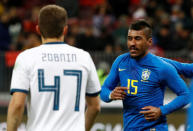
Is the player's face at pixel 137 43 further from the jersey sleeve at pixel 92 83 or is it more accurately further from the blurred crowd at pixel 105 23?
the blurred crowd at pixel 105 23

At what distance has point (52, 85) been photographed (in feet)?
12.6

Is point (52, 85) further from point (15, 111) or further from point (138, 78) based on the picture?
point (138, 78)

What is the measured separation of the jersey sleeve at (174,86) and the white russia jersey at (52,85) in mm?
1464

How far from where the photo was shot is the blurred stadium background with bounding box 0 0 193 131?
9.76 m

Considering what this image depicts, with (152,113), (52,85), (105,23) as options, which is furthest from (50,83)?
(105,23)

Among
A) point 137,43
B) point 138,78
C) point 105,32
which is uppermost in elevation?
point 105,32

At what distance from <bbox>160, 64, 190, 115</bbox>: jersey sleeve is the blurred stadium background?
4328 mm

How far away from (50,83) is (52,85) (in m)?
0.02

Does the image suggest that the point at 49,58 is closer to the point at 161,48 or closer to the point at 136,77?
the point at 136,77

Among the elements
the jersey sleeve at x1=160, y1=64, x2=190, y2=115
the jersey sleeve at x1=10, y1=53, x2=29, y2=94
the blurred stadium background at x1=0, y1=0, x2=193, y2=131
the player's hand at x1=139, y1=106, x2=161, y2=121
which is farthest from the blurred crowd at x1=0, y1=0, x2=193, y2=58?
the jersey sleeve at x1=10, y1=53, x2=29, y2=94

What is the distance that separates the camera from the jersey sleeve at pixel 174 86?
5156 mm

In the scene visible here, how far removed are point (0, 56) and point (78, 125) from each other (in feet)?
21.9

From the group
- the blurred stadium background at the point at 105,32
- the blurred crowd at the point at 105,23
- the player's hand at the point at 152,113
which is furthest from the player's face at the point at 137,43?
the blurred crowd at the point at 105,23

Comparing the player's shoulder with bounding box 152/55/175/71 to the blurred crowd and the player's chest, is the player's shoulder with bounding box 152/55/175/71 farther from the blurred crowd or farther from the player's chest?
the blurred crowd
